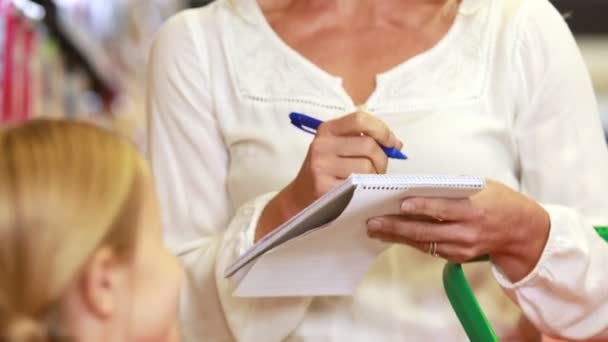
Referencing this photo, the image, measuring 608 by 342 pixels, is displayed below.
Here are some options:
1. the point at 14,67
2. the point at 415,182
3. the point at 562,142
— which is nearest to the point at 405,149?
the point at 562,142

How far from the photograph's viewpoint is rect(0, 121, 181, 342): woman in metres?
Result: 0.93

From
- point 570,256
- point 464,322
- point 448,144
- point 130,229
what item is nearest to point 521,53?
point 448,144

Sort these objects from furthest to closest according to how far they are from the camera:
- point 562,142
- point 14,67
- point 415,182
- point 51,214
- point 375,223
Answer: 1. point 14,67
2. point 562,142
3. point 375,223
4. point 415,182
5. point 51,214

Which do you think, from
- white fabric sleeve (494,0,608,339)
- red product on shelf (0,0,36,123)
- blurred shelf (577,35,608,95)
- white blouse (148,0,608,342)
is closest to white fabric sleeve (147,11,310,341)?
white blouse (148,0,608,342)

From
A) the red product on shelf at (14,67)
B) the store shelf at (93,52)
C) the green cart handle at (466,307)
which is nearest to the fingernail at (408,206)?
the green cart handle at (466,307)

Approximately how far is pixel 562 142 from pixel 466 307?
31cm

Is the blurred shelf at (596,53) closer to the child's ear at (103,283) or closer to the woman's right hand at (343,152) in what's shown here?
the woman's right hand at (343,152)

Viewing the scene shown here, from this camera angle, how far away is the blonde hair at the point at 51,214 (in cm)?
92

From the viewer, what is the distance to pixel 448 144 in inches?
61.1

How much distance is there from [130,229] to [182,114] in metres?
0.66

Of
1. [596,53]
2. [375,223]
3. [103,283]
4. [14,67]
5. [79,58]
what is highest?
[103,283]

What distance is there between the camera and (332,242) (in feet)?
4.65

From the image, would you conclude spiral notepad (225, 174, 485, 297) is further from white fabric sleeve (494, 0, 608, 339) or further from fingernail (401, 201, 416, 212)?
white fabric sleeve (494, 0, 608, 339)

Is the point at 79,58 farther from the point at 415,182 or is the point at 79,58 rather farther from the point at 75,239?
the point at 75,239
